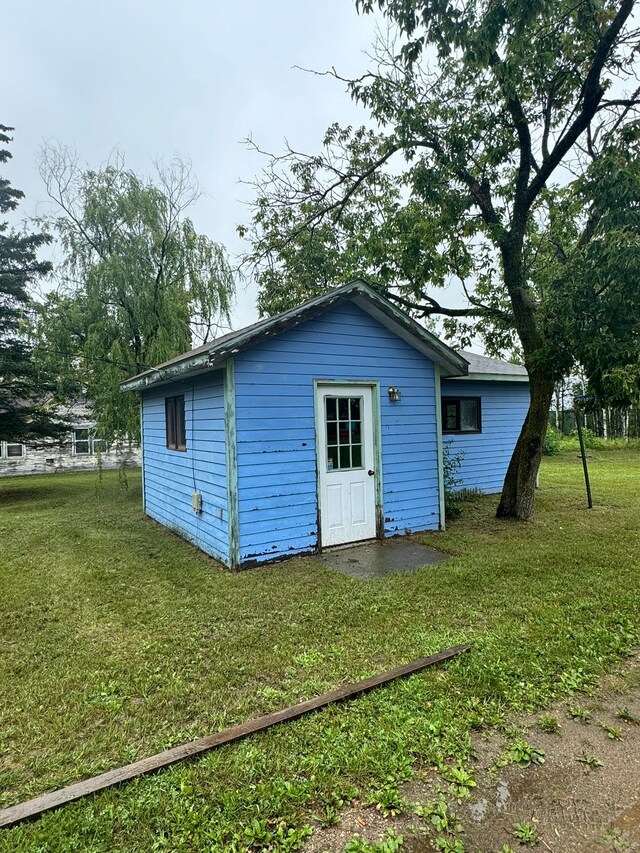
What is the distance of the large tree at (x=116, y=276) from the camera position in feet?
36.8

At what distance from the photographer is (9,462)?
61.9 feet

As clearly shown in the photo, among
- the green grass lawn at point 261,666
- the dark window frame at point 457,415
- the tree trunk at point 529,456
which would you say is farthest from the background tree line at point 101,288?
the tree trunk at point 529,456

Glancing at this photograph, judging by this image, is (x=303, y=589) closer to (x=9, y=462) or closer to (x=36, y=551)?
(x=36, y=551)

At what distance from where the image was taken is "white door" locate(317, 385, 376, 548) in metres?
6.04

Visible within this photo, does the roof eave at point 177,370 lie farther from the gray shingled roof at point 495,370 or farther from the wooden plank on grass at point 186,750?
the gray shingled roof at point 495,370

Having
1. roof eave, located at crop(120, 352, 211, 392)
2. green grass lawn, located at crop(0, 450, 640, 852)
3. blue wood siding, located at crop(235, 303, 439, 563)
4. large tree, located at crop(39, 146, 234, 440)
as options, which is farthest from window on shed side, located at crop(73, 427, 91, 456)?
blue wood siding, located at crop(235, 303, 439, 563)

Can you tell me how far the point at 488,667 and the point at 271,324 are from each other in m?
3.99

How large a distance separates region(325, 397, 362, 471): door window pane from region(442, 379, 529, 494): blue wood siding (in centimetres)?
392

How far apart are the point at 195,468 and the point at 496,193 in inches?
256

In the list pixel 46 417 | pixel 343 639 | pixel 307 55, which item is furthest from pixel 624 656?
pixel 46 417

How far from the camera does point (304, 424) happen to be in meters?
5.86

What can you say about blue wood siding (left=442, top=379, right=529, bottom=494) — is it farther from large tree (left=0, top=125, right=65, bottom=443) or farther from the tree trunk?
large tree (left=0, top=125, right=65, bottom=443)

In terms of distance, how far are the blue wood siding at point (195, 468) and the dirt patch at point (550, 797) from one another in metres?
3.80

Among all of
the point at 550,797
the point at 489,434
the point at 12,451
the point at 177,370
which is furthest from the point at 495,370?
the point at 12,451
